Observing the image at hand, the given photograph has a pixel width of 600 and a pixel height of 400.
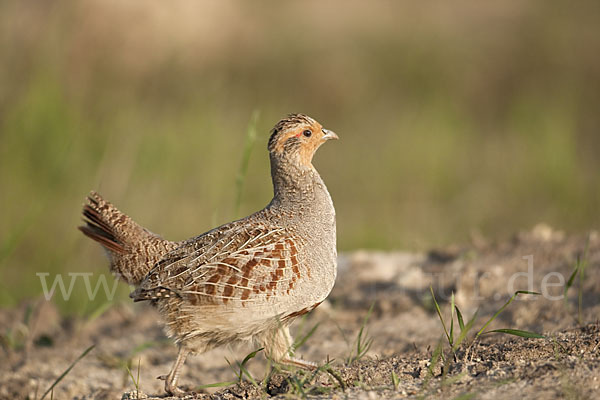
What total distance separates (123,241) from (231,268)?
958 mm

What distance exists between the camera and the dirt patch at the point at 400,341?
10.9 feet

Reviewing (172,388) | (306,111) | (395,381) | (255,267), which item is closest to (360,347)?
(255,267)

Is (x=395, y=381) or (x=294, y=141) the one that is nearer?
(x=395, y=381)

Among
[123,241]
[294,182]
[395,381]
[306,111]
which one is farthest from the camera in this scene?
[306,111]

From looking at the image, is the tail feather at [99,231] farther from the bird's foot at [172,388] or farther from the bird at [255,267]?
the bird's foot at [172,388]

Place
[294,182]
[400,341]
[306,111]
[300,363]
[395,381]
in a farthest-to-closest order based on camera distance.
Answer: [306,111] < [400,341] < [294,182] < [300,363] < [395,381]

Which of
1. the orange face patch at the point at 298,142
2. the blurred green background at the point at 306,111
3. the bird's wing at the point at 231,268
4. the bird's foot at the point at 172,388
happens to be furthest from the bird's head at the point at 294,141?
the blurred green background at the point at 306,111

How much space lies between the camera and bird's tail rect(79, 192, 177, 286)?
4.49 m

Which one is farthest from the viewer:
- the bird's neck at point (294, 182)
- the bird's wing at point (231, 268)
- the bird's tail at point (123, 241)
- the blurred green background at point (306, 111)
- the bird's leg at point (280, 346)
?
the blurred green background at point (306, 111)

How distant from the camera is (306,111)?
44.9 ft

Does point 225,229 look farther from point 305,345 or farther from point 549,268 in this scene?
point 549,268

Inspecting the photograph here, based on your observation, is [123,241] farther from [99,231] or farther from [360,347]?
[360,347]

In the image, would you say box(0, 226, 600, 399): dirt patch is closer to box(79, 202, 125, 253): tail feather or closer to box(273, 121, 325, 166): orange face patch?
box(79, 202, 125, 253): tail feather

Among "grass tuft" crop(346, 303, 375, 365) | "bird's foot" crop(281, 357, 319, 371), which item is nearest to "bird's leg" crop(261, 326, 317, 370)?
"bird's foot" crop(281, 357, 319, 371)
